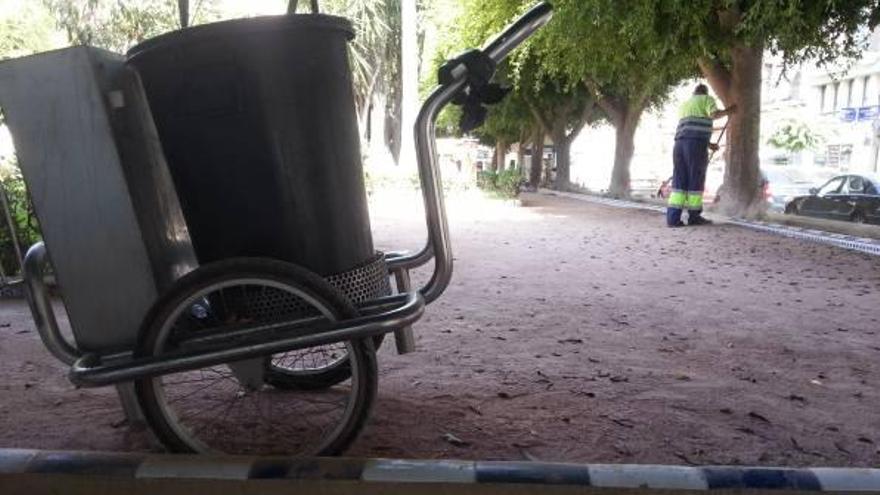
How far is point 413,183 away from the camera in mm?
18266

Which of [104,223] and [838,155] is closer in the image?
[104,223]

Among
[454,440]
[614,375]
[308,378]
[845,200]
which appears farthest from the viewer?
[845,200]

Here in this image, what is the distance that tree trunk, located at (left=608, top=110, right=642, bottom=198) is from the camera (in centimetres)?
2033

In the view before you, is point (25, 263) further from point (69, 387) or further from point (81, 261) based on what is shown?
point (69, 387)

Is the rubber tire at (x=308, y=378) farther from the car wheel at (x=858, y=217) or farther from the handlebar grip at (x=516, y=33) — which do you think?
the car wheel at (x=858, y=217)

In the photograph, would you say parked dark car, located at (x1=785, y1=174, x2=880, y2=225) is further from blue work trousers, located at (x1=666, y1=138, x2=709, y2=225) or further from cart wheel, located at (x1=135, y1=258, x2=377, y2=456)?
cart wheel, located at (x1=135, y1=258, x2=377, y2=456)

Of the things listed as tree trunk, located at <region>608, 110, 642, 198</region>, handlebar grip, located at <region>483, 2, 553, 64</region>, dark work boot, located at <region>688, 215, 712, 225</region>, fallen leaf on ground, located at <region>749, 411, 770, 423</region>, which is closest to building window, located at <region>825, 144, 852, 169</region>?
tree trunk, located at <region>608, 110, 642, 198</region>

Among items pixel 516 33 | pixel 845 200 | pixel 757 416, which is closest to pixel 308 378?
pixel 516 33

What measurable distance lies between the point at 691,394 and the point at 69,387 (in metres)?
3.11

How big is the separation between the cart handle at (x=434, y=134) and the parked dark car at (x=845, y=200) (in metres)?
12.9

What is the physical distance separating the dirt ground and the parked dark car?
7315mm

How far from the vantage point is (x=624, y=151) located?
66.7ft

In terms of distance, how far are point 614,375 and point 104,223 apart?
2514mm

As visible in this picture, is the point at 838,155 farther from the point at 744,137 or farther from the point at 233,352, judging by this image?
the point at 233,352
